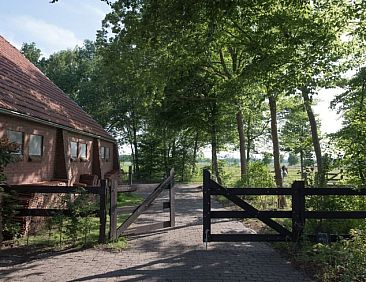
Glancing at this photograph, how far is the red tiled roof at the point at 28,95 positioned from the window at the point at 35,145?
2.22 ft

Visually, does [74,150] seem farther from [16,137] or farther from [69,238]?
[69,238]

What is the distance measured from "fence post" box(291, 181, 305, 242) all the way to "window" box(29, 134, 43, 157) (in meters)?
8.48

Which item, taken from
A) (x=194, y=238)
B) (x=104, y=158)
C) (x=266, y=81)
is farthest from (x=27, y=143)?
(x=104, y=158)

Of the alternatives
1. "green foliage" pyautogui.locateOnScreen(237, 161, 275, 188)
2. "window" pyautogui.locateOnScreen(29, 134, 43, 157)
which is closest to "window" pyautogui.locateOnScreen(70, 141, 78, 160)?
"window" pyautogui.locateOnScreen(29, 134, 43, 157)

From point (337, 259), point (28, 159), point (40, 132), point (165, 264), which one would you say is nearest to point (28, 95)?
→ point (40, 132)

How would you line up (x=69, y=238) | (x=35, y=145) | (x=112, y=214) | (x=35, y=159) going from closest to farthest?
(x=112, y=214) < (x=69, y=238) < (x=35, y=159) < (x=35, y=145)

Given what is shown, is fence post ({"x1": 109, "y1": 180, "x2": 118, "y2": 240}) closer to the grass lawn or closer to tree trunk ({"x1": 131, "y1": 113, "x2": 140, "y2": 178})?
the grass lawn

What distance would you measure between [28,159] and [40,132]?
1193mm

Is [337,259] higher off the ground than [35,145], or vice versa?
[35,145]

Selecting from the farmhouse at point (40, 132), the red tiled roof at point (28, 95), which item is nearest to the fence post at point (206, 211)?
the farmhouse at point (40, 132)

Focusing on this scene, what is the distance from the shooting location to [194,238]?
30.1 feet

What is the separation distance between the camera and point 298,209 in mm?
7754

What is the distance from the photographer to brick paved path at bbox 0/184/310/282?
6.01m

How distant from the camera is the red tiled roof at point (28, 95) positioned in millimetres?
11505
